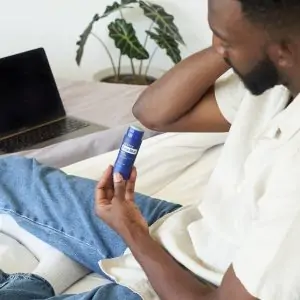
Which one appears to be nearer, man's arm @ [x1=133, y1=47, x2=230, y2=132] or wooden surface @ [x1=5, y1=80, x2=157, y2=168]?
man's arm @ [x1=133, y1=47, x2=230, y2=132]

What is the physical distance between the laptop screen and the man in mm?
609

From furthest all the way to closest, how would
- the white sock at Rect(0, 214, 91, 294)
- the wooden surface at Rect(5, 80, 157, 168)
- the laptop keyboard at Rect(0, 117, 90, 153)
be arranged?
the laptop keyboard at Rect(0, 117, 90, 153) → the wooden surface at Rect(5, 80, 157, 168) → the white sock at Rect(0, 214, 91, 294)

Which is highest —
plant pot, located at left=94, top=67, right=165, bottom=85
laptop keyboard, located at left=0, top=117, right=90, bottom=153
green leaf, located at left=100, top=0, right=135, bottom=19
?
green leaf, located at left=100, top=0, right=135, bottom=19

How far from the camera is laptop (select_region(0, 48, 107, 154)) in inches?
77.1

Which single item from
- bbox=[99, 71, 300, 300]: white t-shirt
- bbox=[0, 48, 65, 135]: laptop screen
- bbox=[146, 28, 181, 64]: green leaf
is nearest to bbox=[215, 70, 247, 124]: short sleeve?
bbox=[99, 71, 300, 300]: white t-shirt

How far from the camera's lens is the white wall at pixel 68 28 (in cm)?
252

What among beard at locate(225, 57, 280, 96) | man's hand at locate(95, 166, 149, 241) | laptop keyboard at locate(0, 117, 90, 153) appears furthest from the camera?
laptop keyboard at locate(0, 117, 90, 153)

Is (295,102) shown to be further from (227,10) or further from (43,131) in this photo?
(43,131)

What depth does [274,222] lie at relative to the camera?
88 cm

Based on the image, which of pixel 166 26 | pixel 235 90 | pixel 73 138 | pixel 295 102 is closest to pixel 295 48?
pixel 295 102

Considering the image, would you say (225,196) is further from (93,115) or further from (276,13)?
(93,115)

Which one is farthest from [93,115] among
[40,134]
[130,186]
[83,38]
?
[130,186]

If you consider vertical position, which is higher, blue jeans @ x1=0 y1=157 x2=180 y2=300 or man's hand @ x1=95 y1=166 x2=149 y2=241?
man's hand @ x1=95 y1=166 x2=149 y2=241

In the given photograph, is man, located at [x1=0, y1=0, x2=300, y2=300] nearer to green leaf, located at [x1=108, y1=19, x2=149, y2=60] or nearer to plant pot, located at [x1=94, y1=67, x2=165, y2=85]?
green leaf, located at [x1=108, y1=19, x2=149, y2=60]
